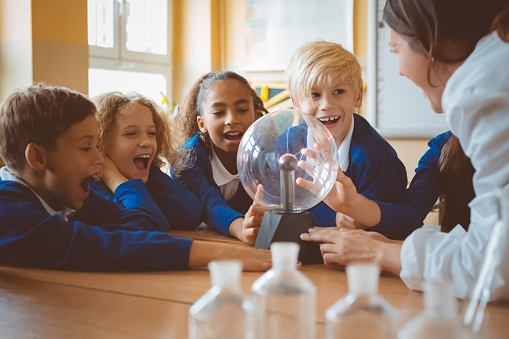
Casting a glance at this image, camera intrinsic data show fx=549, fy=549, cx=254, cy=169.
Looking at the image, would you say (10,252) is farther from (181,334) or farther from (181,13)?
(181,13)

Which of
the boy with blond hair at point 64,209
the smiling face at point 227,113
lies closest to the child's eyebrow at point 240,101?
the smiling face at point 227,113

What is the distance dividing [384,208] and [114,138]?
2.96 feet

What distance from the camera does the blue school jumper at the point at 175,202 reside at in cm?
180

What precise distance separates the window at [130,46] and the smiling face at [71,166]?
3.67 m

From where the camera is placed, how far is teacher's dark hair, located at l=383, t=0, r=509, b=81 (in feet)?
3.02

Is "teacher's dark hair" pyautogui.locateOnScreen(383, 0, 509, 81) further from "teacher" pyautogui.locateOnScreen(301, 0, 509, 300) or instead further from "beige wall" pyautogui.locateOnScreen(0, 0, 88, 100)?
"beige wall" pyautogui.locateOnScreen(0, 0, 88, 100)

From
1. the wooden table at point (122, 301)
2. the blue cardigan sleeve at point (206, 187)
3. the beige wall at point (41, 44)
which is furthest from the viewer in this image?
the beige wall at point (41, 44)

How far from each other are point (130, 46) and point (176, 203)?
376 centimetres

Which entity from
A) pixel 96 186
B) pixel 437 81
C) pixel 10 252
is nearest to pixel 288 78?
pixel 96 186

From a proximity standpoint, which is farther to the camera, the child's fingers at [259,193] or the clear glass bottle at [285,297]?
the child's fingers at [259,193]

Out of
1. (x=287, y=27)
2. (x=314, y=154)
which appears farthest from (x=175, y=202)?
(x=287, y=27)

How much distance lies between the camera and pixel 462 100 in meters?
0.82

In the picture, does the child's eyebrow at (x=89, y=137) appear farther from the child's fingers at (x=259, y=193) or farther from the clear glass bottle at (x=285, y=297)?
the clear glass bottle at (x=285, y=297)

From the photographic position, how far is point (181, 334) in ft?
2.51
